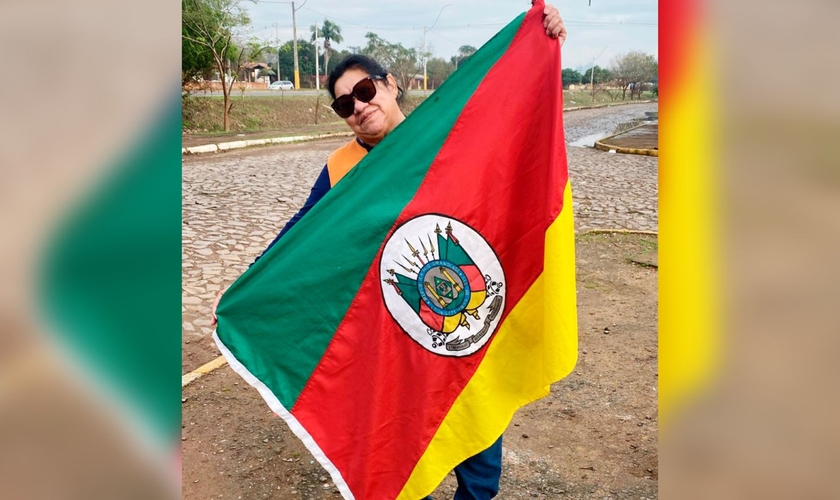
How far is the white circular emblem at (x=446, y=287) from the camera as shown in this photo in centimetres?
208

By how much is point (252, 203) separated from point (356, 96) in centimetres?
742

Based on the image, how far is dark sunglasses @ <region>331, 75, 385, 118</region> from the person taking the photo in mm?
2318

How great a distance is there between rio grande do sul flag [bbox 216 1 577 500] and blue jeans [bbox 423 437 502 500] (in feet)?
0.43

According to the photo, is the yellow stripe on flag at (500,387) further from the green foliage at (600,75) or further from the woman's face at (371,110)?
the green foliage at (600,75)

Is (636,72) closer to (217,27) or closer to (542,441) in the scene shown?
(217,27)

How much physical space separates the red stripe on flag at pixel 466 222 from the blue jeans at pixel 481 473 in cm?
24
